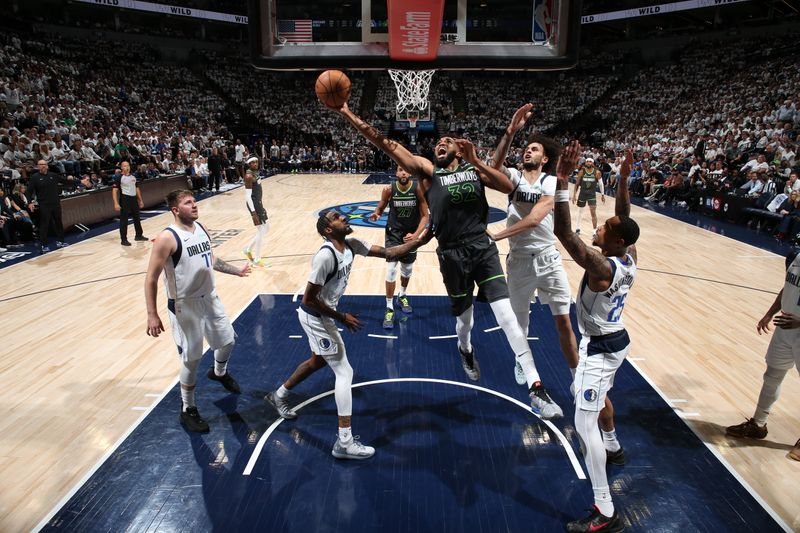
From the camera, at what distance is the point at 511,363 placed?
6.12 meters

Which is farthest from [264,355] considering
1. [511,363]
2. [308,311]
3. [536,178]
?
[536,178]

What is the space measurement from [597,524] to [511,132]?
316 cm

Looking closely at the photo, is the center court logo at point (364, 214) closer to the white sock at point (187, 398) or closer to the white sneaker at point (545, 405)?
the white sock at point (187, 398)

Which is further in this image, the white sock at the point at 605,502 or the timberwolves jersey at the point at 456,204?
the timberwolves jersey at the point at 456,204

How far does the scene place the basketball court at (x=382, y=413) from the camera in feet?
12.6

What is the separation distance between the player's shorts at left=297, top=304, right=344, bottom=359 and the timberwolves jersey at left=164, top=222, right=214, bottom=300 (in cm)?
101

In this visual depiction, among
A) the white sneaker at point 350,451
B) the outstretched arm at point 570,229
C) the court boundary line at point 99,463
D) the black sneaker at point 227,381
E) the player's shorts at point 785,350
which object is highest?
the outstretched arm at point 570,229

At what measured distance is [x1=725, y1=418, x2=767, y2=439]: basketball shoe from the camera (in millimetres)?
4719

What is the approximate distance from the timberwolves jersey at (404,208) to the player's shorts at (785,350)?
4159 millimetres

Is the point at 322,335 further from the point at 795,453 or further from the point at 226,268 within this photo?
the point at 795,453

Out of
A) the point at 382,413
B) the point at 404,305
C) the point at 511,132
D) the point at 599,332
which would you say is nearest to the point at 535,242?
the point at 511,132

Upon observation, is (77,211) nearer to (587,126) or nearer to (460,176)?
(460,176)

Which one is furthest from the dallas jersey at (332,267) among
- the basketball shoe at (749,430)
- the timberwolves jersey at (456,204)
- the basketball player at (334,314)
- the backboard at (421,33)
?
the backboard at (421,33)

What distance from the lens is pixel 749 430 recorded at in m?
4.73
